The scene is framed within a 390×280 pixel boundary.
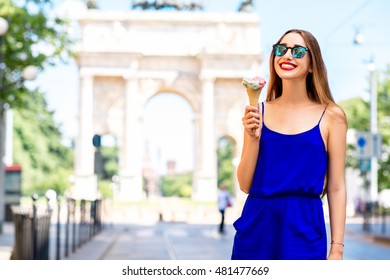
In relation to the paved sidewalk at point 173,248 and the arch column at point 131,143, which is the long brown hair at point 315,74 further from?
the arch column at point 131,143

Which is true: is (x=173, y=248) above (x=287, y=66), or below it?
below

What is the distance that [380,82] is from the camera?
4422 cm

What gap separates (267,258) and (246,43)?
52.5m

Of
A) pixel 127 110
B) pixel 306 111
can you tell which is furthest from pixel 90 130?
pixel 306 111

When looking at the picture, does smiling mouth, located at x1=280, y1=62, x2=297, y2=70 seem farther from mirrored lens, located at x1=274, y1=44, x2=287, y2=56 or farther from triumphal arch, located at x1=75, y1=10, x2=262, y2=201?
triumphal arch, located at x1=75, y1=10, x2=262, y2=201

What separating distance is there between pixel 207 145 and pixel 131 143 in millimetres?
4454

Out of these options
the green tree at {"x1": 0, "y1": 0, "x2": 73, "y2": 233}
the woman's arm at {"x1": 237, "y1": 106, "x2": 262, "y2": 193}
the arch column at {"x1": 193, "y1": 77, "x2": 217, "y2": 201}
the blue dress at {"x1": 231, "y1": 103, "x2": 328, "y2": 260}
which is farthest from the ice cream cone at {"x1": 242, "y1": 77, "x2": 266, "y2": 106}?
the arch column at {"x1": 193, "y1": 77, "x2": 217, "y2": 201}

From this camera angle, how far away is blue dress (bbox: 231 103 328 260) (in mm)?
2672

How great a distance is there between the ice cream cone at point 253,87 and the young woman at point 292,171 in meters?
0.02

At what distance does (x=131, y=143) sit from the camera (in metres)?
55.1

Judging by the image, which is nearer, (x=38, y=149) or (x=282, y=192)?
(x=282, y=192)

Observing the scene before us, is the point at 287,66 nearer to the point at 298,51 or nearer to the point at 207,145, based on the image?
the point at 298,51

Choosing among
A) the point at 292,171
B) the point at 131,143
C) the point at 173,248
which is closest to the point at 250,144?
the point at 292,171

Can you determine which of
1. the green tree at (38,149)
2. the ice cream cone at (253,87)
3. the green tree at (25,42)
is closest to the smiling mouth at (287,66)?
the ice cream cone at (253,87)
